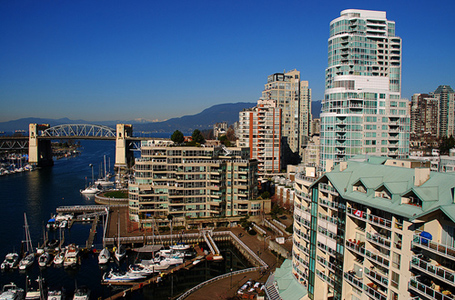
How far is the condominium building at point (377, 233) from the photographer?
17375 millimetres

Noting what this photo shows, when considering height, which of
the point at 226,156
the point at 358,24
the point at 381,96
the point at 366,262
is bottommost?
the point at 366,262

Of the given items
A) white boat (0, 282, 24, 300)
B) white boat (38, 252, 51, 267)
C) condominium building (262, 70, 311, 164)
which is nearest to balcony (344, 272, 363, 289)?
white boat (0, 282, 24, 300)

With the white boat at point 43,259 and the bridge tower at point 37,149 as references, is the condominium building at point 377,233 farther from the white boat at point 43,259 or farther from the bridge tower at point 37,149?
the bridge tower at point 37,149

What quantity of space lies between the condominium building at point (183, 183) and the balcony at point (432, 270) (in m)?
39.0

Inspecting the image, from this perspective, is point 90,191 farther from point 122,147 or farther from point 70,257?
point 122,147

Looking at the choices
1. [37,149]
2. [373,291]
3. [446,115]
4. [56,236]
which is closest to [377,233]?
[373,291]

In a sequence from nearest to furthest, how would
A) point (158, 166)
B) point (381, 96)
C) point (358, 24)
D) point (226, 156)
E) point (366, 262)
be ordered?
point (366, 262) → point (381, 96) → point (358, 24) → point (158, 166) → point (226, 156)

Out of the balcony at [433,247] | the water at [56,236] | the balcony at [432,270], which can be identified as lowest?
the water at [56,236]

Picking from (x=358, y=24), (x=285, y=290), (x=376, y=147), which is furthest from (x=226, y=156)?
(x=285, y=290)

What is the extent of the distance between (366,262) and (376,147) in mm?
29058

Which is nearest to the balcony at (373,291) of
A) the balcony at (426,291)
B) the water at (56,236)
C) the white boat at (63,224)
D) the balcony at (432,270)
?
the balcony at (426,291)

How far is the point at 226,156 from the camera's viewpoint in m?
60.0

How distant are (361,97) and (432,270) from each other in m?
33.7

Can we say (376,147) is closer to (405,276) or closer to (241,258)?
(241,258)
